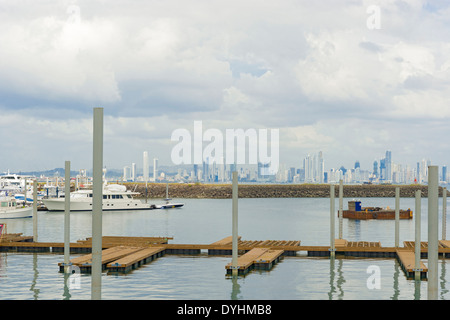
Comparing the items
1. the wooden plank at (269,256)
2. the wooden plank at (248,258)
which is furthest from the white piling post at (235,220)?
the wooden plank at (269,256)

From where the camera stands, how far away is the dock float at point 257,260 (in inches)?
1336

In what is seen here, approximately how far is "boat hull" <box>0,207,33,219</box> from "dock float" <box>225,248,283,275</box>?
57.2 meters

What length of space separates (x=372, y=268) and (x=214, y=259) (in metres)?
11.0

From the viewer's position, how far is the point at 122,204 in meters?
113

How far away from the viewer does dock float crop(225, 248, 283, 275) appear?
111 feet

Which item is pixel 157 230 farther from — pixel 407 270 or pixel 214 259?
pixel 407 270

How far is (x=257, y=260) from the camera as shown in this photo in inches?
1438

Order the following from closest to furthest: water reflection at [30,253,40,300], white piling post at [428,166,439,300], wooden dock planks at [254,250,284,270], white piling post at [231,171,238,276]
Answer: white piling post at [428,166,439,300] → water reflection at [30,253,40,300] → white piling post at [231,171,238,276] → wooden dock planks at [254,250,284,270]

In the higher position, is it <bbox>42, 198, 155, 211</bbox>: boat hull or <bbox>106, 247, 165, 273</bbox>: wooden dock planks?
<bbox>106, 247, 165, 273</bbox>: wooden dock planks

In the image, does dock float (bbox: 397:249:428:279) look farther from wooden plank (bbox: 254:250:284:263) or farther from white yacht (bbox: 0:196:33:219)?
white yacht (bbox: 0:196:33:219)

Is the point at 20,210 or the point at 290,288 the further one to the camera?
the point at 20,210

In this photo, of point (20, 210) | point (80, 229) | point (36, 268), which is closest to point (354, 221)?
point (80, 229)

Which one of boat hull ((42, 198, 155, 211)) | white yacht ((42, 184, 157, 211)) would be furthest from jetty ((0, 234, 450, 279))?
white yacht ((42, 184, 157, 211))
